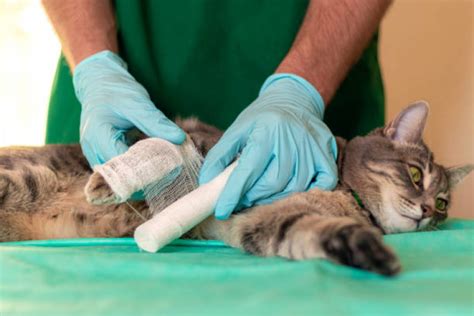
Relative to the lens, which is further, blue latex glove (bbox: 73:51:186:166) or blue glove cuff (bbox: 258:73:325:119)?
blue glove cuff (bbox: 258:73:325:119)

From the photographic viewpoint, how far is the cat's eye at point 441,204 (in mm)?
1593

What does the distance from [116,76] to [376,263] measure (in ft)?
3.27

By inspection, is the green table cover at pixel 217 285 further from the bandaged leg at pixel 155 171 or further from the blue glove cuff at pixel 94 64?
the blue glove cuff at pixel 94 64

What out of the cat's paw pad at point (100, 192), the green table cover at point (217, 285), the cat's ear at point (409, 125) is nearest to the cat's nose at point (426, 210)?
the cat's ear at point (409, 125)

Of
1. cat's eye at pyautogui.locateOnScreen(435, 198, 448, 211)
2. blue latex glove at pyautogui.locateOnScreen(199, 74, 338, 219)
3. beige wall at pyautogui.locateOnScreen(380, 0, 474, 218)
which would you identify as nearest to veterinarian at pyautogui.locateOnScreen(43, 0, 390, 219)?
blue latex glove at pyautogui.locateOnScreen(199, 74, 338, 219)

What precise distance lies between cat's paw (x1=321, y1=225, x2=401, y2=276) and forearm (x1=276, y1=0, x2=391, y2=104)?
0.73 meters

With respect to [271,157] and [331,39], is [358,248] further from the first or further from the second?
[331,39]

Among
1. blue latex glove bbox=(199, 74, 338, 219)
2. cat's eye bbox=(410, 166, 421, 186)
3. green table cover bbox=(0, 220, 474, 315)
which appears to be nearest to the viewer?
green table cover bbox=(0, 220, 474, 315)

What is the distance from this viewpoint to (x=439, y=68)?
2.84 m

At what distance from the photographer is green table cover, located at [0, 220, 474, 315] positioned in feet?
2.10

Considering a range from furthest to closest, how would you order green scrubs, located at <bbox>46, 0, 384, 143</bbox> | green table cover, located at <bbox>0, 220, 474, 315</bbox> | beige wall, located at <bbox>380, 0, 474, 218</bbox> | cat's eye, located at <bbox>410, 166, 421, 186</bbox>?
beige wall, located at <bbox>380, 0, 474, 218</bbox>, green scrubs, located at <bbox>46, 0, 384, 143</bbox>, cat's eye, located at <bbox>410, 166, 421, 186</bbox>, green table cover, located at <bbox>0, 220, 474, 315</bbox>

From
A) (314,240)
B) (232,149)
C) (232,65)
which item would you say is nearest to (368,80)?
(232,65)

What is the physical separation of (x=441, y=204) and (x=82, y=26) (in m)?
1.36

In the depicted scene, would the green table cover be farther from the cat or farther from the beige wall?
the beige wall
